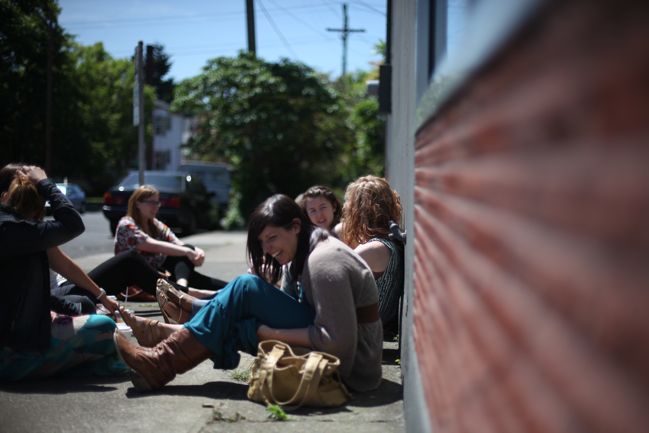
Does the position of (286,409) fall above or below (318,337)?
below

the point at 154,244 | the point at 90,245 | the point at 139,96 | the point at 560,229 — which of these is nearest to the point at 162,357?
the point at 154,244

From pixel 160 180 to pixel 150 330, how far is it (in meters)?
14.7

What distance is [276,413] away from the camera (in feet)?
12.0

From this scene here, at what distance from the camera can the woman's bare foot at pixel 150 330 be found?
4.32 metres

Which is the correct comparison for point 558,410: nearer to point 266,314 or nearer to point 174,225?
point 266,314

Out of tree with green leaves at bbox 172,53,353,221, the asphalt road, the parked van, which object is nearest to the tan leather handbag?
the asphalt road

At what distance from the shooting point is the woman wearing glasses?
22.9 feet

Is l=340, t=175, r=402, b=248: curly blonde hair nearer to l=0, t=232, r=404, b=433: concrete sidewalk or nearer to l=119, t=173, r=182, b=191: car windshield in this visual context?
l=0, t=232, r=404, b=433: concrete sidewalk

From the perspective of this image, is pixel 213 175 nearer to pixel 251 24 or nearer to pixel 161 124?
pixel 251 24

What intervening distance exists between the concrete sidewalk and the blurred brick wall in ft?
6.97

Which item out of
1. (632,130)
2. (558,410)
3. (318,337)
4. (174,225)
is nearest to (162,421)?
(318,337)

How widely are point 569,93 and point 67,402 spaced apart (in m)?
3.69

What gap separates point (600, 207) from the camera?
68 centimetres

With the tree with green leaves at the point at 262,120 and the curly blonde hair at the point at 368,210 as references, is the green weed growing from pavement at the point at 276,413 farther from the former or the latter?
the tree with green leaves at the point at 262,120
